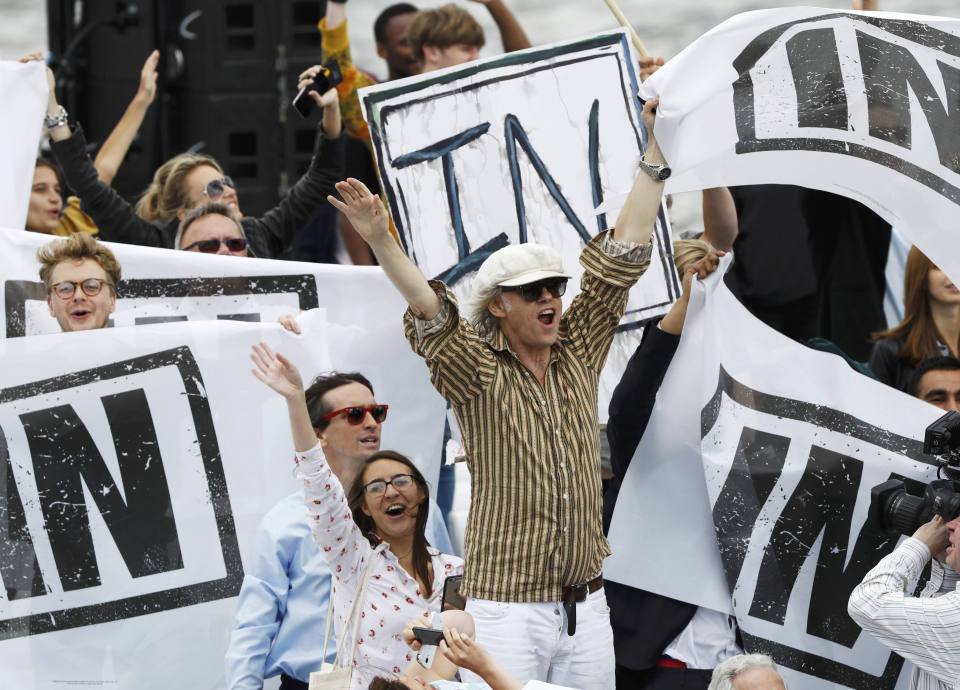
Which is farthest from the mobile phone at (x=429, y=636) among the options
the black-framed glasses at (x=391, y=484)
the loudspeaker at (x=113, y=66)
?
the loudspeaker at (x=113, y=66)

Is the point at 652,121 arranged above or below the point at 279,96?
below

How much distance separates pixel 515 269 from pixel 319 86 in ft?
5.61

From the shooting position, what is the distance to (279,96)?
264 inches

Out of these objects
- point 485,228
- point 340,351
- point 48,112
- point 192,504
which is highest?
point 48,112

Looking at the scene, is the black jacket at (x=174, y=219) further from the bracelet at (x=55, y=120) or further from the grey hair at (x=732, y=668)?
the grey hair at (x=732, y=668)

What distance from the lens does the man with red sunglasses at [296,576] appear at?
406 cm

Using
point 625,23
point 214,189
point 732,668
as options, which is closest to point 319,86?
point 214,189

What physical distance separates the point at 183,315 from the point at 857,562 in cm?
210

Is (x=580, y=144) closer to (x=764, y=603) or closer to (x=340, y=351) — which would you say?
(x=340, y=351)

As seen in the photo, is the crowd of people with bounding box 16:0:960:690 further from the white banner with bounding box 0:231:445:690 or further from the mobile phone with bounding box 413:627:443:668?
the white banner with bounding box 0:231:445:690

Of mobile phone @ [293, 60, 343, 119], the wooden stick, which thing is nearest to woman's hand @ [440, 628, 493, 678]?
the wooden stick

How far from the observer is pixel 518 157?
4.82m

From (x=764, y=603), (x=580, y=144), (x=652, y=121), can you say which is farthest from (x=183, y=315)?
(x=764, y=603)

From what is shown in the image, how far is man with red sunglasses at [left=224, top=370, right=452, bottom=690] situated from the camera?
160 inches
